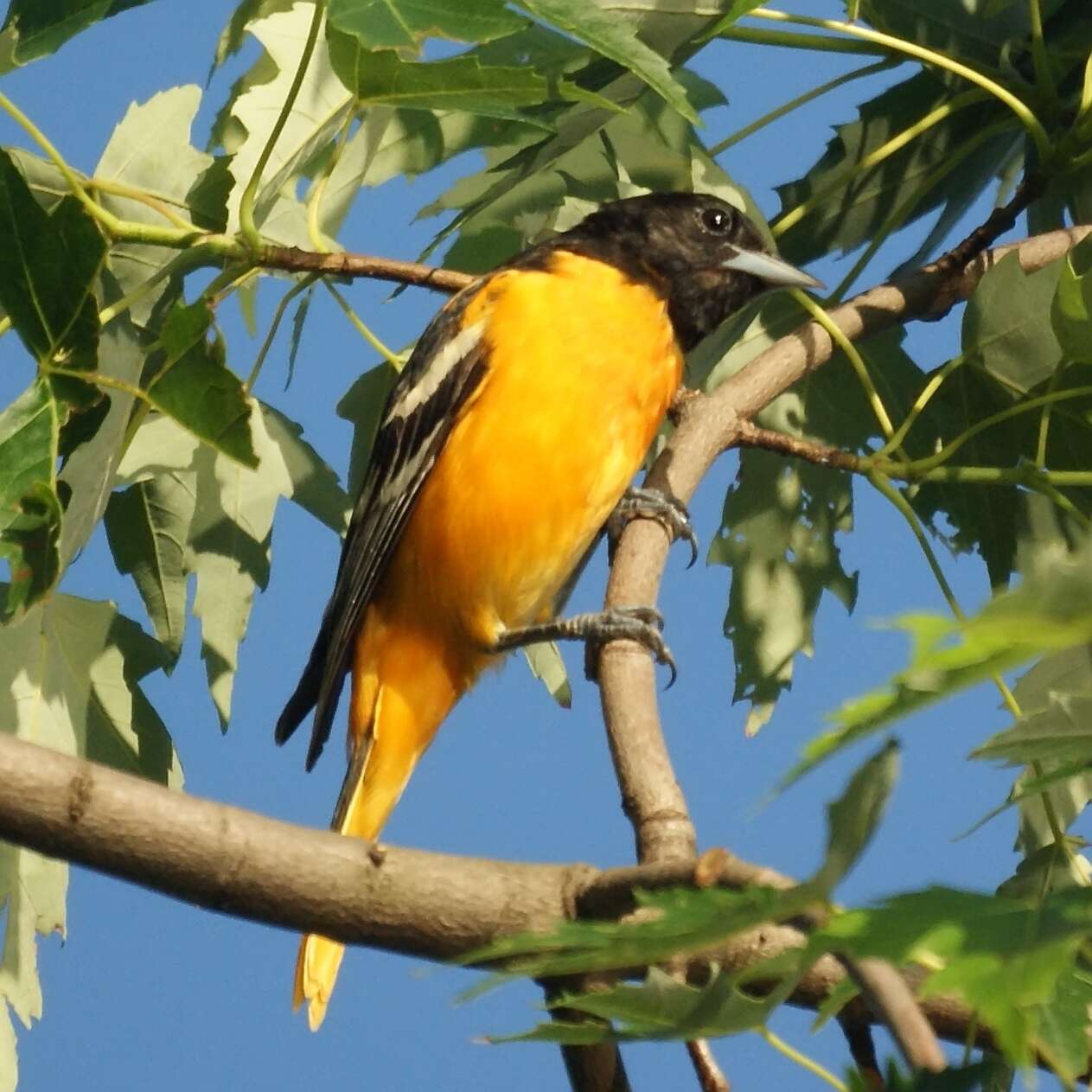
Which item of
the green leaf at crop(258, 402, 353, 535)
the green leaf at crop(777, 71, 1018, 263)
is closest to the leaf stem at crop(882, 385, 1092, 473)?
the green leaf at crop(777, 71, 1018, 263)

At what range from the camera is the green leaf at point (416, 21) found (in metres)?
1.25

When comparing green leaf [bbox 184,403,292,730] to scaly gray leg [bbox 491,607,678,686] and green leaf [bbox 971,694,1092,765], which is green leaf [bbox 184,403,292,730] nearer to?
scaly gray leg [bbox 491,607,678,686]

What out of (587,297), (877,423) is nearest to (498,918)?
(877,423)

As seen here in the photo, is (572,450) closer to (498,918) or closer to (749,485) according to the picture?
(749,485)

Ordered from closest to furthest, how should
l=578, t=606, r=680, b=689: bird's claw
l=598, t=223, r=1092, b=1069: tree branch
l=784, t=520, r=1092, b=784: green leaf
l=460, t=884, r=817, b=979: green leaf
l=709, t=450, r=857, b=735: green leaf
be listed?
Answer: l=784, t=520, r=1092, b=784: green leaf
l=460, t=884, r=817, b=979: green leaf
l=598, t=223, r=1092, b=1069: tree branch
l=578, t=606, r=680, b=689: bird's claw
l=709, t=450, r=857, b=735: green leaf

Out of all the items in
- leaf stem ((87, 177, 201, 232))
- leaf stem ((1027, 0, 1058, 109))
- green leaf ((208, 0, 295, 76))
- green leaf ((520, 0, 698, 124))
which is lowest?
green leaf ((520, 0, 698, 124))

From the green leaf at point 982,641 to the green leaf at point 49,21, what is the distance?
1.03 metres

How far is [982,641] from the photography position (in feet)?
2.07

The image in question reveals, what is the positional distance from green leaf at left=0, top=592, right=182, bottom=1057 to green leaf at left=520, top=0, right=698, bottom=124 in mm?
872

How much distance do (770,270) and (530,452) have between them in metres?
0.40

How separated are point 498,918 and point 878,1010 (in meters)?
0.37

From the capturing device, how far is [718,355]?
2316 mm

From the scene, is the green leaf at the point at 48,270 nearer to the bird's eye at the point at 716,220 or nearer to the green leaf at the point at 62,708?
the green leaf at the point at 62,708

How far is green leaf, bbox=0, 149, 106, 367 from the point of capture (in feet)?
4.90
